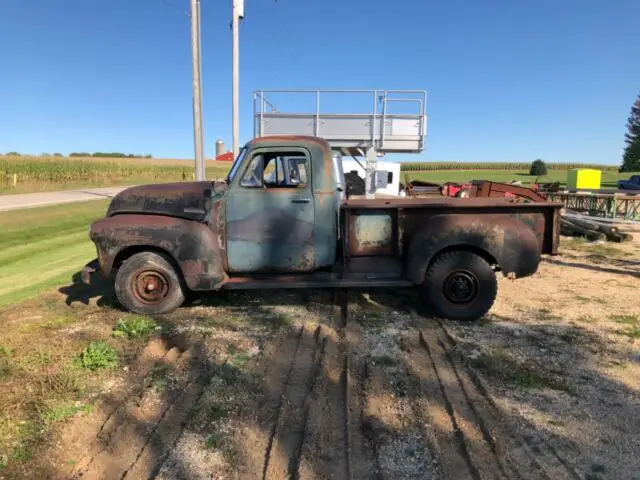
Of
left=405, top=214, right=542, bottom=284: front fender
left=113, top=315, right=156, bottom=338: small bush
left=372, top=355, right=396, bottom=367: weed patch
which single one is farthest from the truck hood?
left=372, top=355, right=396, bottom=367: weed patch

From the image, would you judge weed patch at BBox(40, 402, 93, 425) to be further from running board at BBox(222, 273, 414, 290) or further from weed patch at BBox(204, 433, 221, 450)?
running board at BBox(222, 273, 414, 290)

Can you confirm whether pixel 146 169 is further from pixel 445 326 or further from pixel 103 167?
pixel 445 326

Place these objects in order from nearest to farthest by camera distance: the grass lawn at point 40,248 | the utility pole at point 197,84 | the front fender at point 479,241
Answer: the front fender at point 479,241 → the grass lawn at point 40,248 → the utility pole at point 197,84

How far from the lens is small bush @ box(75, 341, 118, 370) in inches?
153

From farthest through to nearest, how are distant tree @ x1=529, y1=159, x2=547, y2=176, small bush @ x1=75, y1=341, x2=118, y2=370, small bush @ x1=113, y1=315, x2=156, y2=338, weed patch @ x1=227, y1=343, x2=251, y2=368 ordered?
distant tree @ x1=529, y1=159, x2=547, y2=176 < small bush @ x1=113, y1=315, x2=156, y2=338 < weed patch @ x1=227, y1=343, x2=251, y2=368 < small bush @ x1=75, y1=341, x2=118, y2=370

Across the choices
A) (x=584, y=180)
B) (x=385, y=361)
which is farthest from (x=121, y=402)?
(x=584, y=180)

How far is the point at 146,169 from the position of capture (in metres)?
46.7

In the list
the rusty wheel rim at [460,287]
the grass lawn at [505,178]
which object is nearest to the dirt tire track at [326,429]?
the rusty wheel rim at [460,287]

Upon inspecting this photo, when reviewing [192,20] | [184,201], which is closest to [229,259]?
[184,201]

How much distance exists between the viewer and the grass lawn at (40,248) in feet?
22.6

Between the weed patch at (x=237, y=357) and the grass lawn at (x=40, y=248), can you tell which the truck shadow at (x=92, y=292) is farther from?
the weed patch at (x=237, y=357)

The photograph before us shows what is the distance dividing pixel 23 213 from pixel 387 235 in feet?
44.9

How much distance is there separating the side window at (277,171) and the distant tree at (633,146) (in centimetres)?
5692

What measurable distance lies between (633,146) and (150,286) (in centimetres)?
5936
